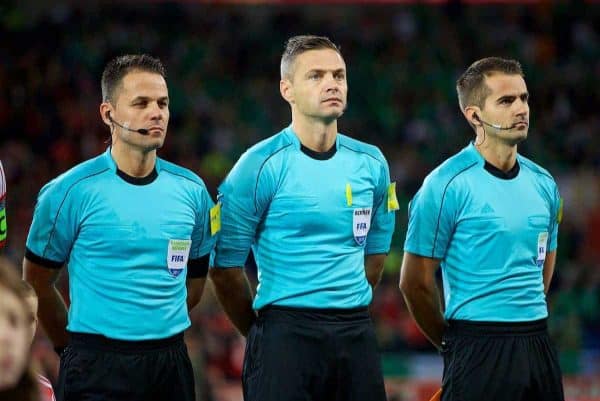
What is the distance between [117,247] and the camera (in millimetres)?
4590

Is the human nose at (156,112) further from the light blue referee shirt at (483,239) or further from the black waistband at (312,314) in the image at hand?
the light blue referee shirt at (483,239)

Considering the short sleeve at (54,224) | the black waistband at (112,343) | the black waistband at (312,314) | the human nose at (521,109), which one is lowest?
the black waistband at (112,343)

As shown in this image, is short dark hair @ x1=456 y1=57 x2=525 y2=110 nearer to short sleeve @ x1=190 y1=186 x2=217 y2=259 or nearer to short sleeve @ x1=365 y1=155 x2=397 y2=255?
short sleeve @ x1=365 y1=155 x2=397 y2=255

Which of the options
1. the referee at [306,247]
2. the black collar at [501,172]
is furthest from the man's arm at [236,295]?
the black collar at [501,172]

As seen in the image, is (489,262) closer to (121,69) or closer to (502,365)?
(502,365)

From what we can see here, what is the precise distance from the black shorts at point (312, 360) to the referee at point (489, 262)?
1.55 ft

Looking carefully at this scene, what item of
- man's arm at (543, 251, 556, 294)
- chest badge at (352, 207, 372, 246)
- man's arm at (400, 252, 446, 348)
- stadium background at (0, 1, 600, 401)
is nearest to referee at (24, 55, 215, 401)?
chest badge at (352, 207, 372, 246)

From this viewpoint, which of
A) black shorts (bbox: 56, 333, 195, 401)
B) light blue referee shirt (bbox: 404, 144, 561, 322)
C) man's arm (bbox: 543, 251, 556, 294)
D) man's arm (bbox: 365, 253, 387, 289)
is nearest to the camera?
black shorts (bbox: 56, 333, 195, 401)

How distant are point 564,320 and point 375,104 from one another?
4.35 m

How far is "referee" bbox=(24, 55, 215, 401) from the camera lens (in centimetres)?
456

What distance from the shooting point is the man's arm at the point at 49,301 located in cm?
475

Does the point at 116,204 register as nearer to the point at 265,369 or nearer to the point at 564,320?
the point at 265,369

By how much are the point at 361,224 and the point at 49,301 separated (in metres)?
1.29

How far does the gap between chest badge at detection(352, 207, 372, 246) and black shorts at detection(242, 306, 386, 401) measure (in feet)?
0.99
